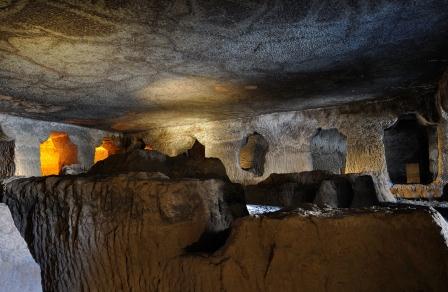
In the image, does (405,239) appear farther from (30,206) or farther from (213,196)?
(30,206)

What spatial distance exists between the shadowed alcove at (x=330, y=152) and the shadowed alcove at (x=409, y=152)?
1.74 meters

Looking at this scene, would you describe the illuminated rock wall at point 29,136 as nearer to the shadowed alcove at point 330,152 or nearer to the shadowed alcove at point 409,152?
the shadowed alcove at point 330,152

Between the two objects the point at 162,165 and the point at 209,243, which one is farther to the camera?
the point at 162,165

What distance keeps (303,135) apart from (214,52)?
4150mm

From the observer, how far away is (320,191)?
12.5 feet

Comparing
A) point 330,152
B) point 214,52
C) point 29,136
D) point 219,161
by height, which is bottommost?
point 330,152

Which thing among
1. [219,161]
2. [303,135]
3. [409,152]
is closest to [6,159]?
[219,161]

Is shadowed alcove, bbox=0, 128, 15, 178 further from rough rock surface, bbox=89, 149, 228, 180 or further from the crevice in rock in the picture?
the crevice in rock

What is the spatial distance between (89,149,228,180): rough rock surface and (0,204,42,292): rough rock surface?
1.23 meters

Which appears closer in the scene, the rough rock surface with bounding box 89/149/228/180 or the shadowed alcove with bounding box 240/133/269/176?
the rough rock surface with bounding box 89/149/228/180

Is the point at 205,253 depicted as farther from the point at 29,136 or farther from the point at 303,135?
the point at 29,136

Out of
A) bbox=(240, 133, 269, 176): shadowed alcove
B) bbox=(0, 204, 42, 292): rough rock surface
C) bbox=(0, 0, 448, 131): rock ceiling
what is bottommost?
bbox=(0, 204, 42, 292): rough rock surface

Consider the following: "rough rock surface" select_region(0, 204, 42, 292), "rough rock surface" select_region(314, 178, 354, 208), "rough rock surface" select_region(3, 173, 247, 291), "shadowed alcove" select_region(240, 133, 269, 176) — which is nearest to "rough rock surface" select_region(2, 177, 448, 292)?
"rough rock surface" select_region(3, 173, 247, 291)

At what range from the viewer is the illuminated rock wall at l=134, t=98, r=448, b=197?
6.07 metres
